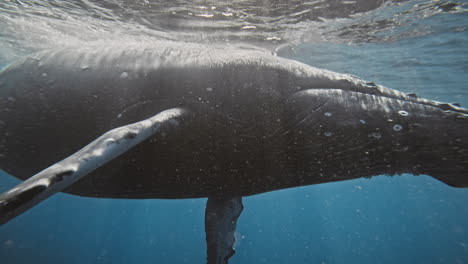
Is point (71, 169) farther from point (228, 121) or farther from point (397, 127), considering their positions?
point (397, 127)

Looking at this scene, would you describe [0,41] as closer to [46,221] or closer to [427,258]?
[46,221]

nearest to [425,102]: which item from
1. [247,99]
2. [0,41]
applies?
[247,99]

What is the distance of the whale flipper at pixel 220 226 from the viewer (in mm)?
4523

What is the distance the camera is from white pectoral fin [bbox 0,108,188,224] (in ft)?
5.44

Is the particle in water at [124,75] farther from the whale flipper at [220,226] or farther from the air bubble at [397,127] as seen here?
the air bubble at [397,127]

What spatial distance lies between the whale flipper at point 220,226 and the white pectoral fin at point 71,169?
7.57ft

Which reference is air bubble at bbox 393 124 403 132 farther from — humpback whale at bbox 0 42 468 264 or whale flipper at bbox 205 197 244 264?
whale flipper at bbox 205 197 244 264

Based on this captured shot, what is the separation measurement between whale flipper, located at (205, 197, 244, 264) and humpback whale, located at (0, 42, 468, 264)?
0.83m

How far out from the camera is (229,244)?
4.67m

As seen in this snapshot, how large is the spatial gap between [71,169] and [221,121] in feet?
5.40

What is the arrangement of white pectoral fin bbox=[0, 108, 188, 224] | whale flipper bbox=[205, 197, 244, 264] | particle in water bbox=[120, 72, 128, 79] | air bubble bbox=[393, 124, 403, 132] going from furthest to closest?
1. whale flipper bbox=[205, 197, 244, 264]
2. particle in water bbox=[120, 72, 128, 79]
3. air bubble bbox=[393, 124, 403, 132]
4. white pectoral fin bbox=[0, 108, 188, 224]

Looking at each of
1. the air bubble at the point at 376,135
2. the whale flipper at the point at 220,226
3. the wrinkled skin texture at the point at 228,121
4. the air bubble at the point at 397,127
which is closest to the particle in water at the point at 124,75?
the wrinkled skin texture at the point at 228,121

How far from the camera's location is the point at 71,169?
192 cm

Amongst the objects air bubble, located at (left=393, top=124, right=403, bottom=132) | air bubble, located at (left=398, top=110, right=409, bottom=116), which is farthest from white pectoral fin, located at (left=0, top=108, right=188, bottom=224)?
air bubble, located at (left=398, top=110, right=409, bottom=116)
